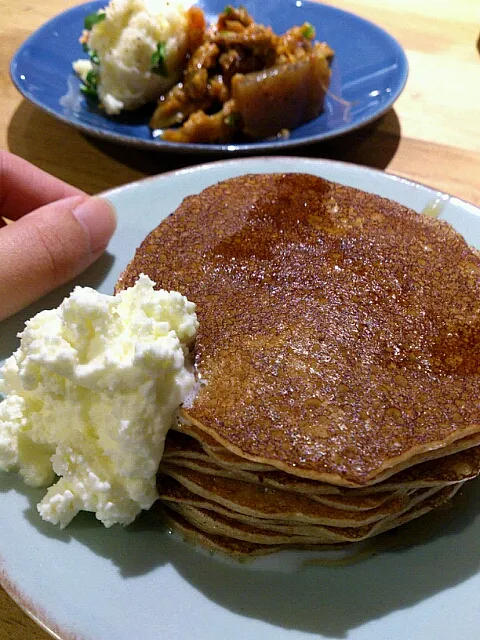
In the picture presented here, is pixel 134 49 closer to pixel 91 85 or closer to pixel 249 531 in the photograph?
pixel 91 85

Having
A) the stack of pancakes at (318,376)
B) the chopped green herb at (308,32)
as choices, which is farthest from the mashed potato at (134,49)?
the stack of pancakes at (318,376)

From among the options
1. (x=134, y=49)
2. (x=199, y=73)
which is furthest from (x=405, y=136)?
(x=134, y=49)

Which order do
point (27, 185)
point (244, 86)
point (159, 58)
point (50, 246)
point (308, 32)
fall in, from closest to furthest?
1. point (50, 246)
2. point (27, 185)
3. point (244, 86)
4. point (159, 58)
5. point (308, 32)

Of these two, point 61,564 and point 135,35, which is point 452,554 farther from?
point 135,35

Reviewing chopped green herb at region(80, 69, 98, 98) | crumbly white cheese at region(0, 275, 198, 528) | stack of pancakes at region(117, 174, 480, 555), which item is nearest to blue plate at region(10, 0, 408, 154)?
chopped green herb at region(80, 69, 98, 98)

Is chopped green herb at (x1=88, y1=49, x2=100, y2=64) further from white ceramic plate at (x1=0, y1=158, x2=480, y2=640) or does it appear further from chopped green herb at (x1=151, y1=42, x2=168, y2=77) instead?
white ceramic plate at (x1=0, y1=158, x2=480, y2=640)

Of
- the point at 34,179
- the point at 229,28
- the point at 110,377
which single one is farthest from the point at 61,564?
the point at 229,28
